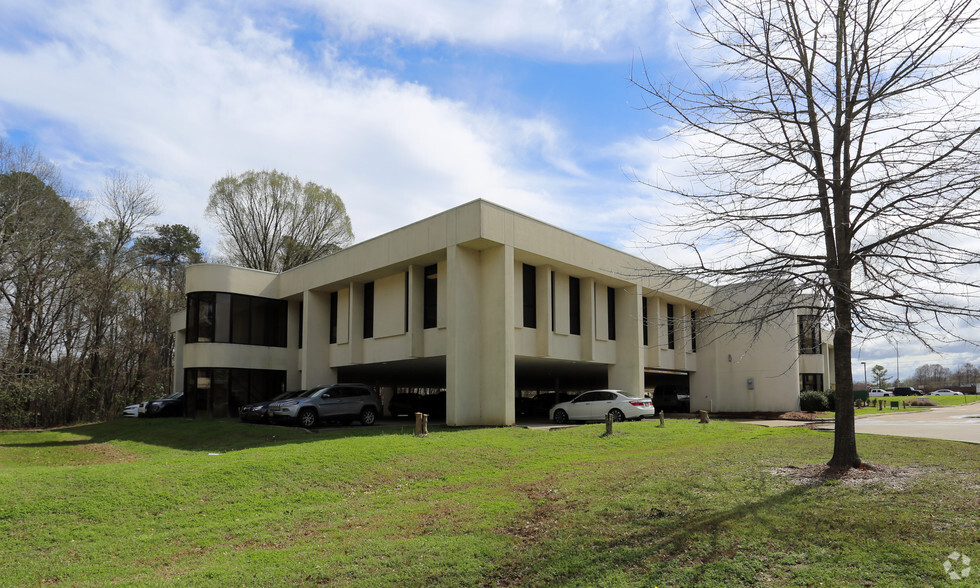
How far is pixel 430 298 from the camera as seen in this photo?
2320 centimetres

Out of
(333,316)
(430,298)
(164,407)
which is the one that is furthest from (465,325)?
(164,407)

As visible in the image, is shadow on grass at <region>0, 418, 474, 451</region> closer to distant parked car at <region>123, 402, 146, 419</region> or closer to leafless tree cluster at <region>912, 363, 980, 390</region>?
distant parked car at <region>123, 402, 146, 419</region>

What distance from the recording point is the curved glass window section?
2794 cm

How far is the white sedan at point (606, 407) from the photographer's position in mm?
22656

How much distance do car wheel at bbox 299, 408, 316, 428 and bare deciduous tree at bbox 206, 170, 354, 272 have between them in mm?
23437

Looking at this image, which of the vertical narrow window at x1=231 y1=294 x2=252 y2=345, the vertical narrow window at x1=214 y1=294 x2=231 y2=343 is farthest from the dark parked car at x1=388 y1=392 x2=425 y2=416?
the vertical narrow window at x1=214 y1=294 x2=231 y2=343

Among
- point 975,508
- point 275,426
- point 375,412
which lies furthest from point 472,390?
point 975,508

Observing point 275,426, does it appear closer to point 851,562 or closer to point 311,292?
point 311,292

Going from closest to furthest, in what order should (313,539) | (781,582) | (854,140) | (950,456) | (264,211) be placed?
1. (781,582)
2. (313,539)
3. (854,140)
4. (950,456)
5. (264,211)

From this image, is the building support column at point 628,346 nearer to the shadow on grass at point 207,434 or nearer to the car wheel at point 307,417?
the shadow on grass at point 207,434

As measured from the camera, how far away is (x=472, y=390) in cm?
2086

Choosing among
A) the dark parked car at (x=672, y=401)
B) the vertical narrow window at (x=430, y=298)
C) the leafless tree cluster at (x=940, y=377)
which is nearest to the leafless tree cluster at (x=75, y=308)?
the vertical narrow window at (x=430, y=298)

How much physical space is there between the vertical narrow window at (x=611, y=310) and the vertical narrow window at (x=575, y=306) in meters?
1.99

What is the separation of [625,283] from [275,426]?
589 inches
